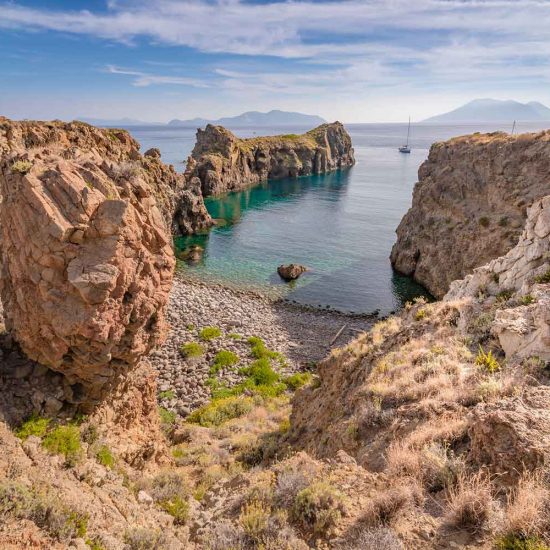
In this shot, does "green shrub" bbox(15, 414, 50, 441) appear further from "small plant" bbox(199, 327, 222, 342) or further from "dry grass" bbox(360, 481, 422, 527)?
"small plant" bbox(199, 327, 222, 342)

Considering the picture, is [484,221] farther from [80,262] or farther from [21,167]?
[21,167]

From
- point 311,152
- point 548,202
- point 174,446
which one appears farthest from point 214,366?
point 311,152

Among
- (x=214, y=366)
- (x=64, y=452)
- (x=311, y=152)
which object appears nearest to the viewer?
(x=64, y=452)

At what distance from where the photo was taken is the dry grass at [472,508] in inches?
242

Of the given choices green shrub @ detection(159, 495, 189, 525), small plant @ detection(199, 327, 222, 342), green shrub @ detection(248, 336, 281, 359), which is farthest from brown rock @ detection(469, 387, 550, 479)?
small plant @ detection(199, 327, 222, 342)

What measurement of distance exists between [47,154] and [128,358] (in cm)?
714

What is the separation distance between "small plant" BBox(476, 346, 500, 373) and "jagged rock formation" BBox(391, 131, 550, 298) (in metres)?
30.0

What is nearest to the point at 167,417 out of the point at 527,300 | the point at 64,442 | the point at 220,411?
the point at 220,411

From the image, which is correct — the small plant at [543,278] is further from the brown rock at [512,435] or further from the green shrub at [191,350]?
the green shrub at [191,350]

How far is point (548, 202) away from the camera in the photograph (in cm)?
1717

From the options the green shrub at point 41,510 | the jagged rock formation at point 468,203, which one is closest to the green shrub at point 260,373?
the green shrub at point 41,510

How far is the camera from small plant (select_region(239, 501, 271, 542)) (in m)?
7.11

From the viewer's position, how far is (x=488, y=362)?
11.1 m

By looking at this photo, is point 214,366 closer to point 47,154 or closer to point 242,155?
point 47,154
